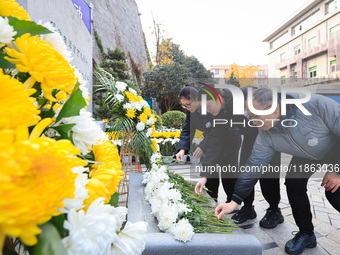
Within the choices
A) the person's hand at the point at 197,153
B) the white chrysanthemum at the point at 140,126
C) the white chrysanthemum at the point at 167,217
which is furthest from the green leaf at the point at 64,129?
the person's hand at the point at 197,153

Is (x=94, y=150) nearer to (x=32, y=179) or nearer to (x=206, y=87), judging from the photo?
(x=32, y=179)

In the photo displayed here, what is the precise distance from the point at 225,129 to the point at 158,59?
62.0ft

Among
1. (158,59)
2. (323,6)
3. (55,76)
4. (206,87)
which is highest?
(323,6)

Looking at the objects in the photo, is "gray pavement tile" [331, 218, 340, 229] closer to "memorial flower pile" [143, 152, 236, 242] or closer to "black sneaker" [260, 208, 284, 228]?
"black sneaker" [260, 208, 284, 228]

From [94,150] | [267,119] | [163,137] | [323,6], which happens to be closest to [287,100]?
[267,119]

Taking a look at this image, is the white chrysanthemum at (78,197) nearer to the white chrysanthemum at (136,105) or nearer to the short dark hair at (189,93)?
the white chrysanthemum at (136,105)

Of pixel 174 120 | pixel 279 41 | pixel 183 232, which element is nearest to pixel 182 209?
pixel 183 232

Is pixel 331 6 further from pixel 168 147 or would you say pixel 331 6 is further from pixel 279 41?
pixel 168 147

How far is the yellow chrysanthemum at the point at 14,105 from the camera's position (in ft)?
1.06

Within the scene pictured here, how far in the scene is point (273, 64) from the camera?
37.9 metres

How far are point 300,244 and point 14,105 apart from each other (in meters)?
2.76

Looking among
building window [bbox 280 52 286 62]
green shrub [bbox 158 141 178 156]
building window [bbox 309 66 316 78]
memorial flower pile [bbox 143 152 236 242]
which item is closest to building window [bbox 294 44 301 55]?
building window [bbox 280 52 286 62]

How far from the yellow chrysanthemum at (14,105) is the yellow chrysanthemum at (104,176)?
0.52ft

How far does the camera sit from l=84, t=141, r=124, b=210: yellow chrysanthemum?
447 mm
